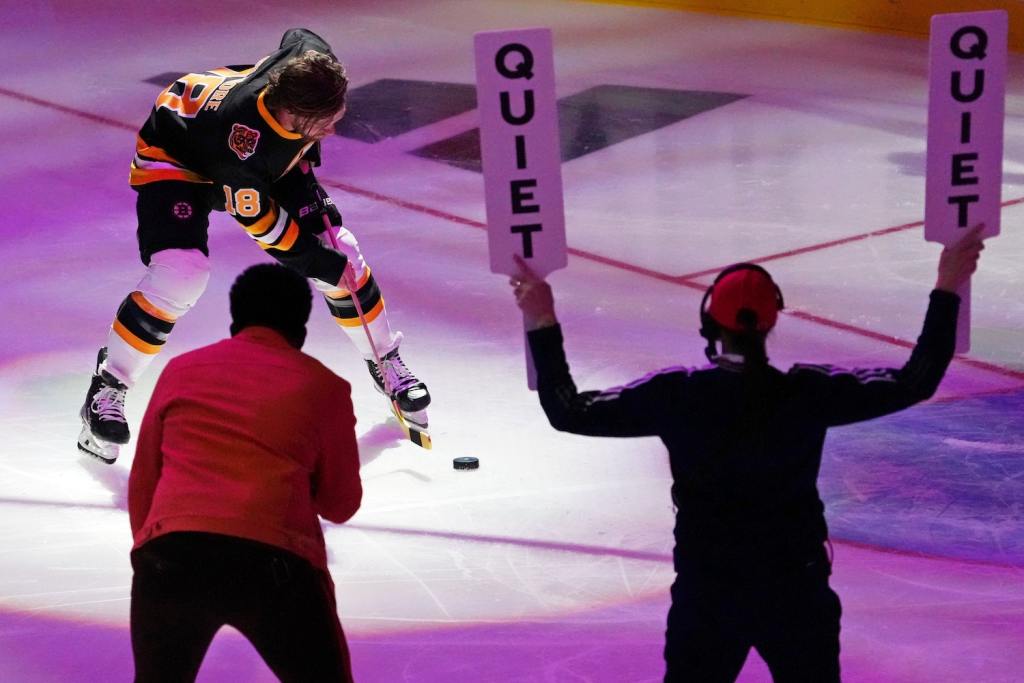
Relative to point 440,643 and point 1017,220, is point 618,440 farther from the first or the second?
point 1017,220

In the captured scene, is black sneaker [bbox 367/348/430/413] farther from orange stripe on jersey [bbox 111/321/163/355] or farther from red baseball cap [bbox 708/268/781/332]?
red baseball cap [bbox 708/268/781/332]

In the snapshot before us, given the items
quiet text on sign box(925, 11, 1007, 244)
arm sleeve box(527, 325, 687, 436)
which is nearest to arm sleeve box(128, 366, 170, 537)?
arm sleeve box(527, 325, 687, 436)

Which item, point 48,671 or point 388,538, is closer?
point 48,671

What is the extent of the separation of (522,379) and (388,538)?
53.1 inches

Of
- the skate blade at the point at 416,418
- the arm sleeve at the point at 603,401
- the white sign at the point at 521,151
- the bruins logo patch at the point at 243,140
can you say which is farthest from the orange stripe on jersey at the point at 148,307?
the arm sleeve at the point at 603,401

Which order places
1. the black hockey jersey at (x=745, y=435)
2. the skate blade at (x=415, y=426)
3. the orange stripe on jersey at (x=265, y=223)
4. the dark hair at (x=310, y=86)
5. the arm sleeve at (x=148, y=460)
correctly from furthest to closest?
the skate blade at (x=415, y=426) → the orange stripe on jersey at (x=265, y=223) → the dark hair at (x=310, y=86) → the arm sleeve at (x=148, y=460) → the black hockey jersey at (x=745, y=435)

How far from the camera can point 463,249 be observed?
8.08 metres

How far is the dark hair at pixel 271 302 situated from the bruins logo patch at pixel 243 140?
1983 mm

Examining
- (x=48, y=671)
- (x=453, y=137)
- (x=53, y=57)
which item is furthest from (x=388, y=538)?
(x=53, y=57)

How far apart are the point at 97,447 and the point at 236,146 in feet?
3.84

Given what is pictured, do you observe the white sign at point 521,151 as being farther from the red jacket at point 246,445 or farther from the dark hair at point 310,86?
the dark hair at point 310,86

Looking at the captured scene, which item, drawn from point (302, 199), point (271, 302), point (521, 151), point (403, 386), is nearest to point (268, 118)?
point (302, 199)

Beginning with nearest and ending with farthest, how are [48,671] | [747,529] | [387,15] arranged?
[747,529] < [48,671] < [387,15]

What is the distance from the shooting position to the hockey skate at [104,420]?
5.80m
